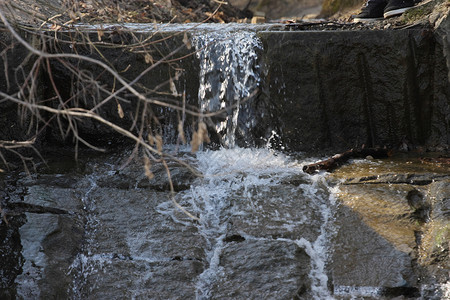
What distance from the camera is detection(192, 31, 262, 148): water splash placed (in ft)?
20.3

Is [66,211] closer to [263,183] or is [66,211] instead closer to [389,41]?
[263,183]

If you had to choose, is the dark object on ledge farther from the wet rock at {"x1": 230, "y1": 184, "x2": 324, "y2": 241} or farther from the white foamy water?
the wet rock at {"x1": 230, "y1": 184, "x2": 324, "y2": 241}

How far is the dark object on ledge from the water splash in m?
1.11

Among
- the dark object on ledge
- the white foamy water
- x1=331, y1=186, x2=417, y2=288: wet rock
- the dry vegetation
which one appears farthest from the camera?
the dark object on ledge

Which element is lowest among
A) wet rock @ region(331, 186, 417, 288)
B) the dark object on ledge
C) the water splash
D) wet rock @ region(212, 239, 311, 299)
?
wet rock @ region(212, 239, 311, 299)

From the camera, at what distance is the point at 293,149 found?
6.15 metres

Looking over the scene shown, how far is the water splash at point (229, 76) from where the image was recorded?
619 centimetres

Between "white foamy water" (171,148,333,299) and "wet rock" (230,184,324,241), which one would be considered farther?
"wet rock" (230,184,324,241)

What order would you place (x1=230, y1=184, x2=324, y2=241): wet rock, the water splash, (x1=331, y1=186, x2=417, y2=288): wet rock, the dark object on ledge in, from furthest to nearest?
1. the water splash
2. the dark object on ledge
3. (x1=230, y1=184, x2=324, y2=241): wet rock
4. (x1=331, y1=186, x2=417, y2=288): wet rock

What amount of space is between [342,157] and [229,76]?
1576 millimetres

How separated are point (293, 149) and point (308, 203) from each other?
1.39m

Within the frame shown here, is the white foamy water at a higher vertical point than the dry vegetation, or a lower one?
lower

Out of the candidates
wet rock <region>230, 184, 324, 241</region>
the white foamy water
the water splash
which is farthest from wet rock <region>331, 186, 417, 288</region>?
the water splash

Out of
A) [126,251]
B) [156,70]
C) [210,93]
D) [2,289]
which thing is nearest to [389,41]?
[210,93]
